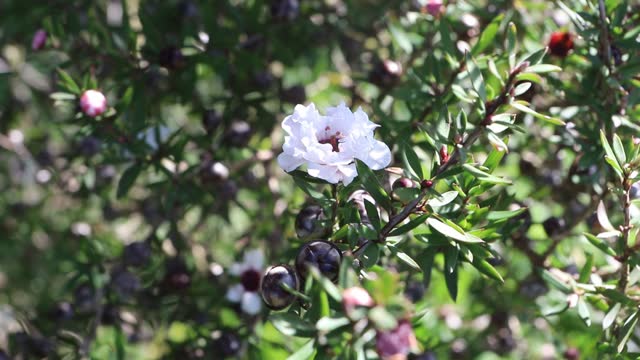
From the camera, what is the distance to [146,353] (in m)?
2.29

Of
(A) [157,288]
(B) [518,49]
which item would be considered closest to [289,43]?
(B) [518,49]

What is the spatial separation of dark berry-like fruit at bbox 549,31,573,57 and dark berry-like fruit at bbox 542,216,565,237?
412 mm

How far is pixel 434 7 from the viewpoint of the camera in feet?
6.02

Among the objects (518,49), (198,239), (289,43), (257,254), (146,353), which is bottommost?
(146,353)

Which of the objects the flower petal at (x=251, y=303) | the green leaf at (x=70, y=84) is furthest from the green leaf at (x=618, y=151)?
the green leaf at (x=70, y=84)

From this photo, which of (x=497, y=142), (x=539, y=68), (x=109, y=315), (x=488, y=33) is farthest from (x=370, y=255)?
(x=109, y=315)

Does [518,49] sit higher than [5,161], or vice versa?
[518,49]

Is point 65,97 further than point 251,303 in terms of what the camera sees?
No

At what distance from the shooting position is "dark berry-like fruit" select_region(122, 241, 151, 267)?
6.12ft

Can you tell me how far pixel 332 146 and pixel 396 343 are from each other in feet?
1.56

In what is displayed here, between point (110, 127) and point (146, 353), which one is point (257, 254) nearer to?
point (110, 127)

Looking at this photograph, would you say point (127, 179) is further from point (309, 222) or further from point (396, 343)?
point (396, 343)

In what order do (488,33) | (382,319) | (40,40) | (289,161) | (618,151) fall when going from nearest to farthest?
1. (382,319)
2. (289,161)
3. (618,151)
4. (488,33)
5. (40,40)

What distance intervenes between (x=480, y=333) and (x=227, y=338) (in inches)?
31.5
